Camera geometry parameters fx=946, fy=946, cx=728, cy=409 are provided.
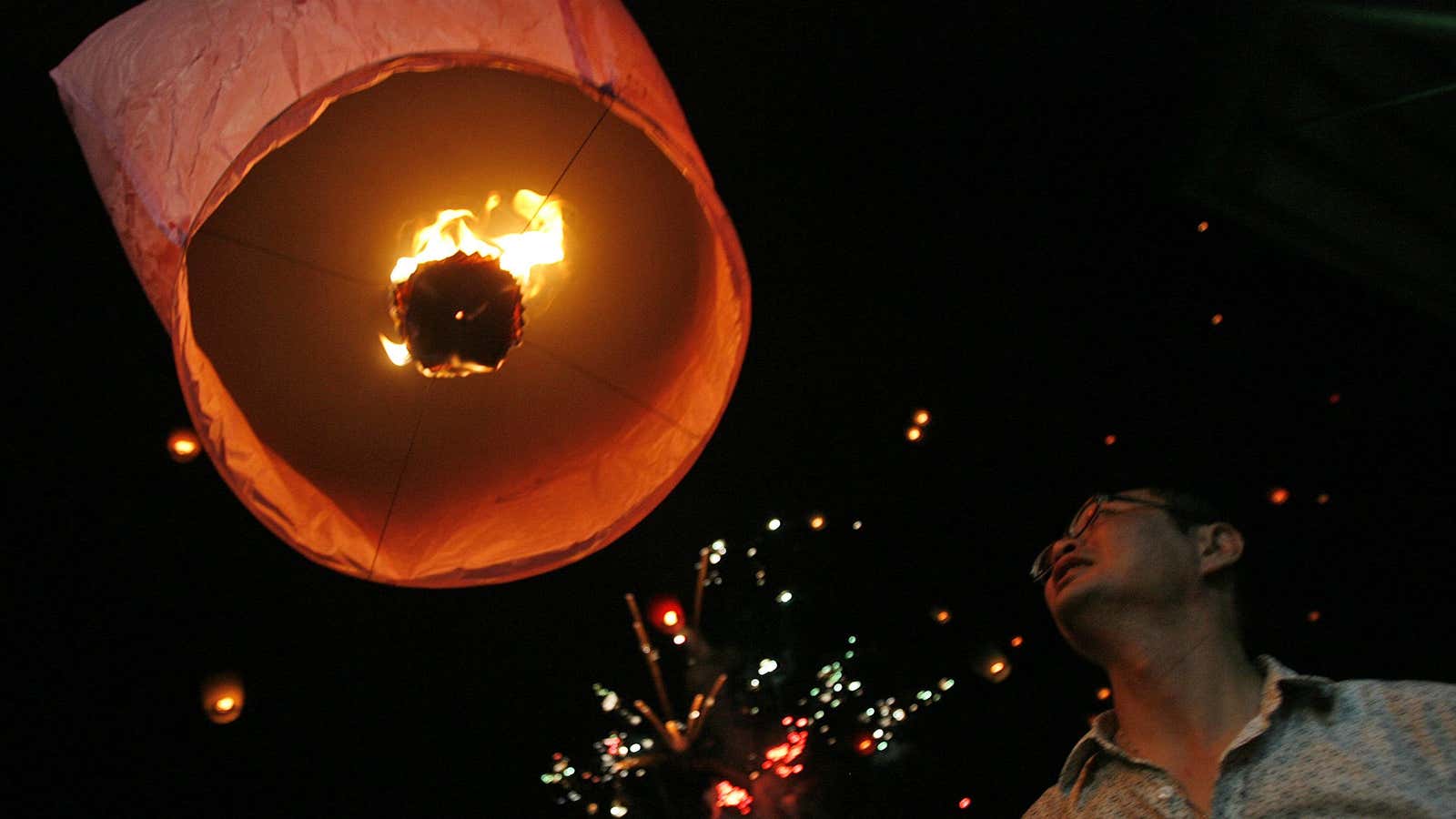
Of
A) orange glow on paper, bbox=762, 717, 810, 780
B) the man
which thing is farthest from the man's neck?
orange glow on paper, bbox=762, 717, 810, 780

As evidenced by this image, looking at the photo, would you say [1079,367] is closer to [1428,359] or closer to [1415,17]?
[1428,359]

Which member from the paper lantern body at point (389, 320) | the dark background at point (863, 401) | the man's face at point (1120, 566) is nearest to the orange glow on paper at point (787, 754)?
the dark background at point (863, 401)

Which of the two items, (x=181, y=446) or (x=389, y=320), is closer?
(x=389, y=320)

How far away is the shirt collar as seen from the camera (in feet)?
5.00

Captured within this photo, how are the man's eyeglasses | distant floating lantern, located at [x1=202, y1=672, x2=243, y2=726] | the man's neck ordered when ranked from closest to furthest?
the man's neck < the man's eyeglasses < distant floating lantern, located at [x1=202, y1=672, x2=243, y2=726]

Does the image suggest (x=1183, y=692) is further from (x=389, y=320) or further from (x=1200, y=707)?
(x=389, y=320)

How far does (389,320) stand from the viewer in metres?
1.46

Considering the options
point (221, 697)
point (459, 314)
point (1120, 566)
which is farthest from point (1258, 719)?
point (221, 697)

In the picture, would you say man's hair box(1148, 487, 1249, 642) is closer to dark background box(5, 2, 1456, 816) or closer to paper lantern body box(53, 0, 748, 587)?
dark background box(5, 2, 1456, 816)

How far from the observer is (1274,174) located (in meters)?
2.10

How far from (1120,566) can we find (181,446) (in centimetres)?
267

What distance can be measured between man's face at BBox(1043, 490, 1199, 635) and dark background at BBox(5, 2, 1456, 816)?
0.82m

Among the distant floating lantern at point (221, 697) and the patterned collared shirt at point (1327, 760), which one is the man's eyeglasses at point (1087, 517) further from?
the distant floating lantern at point (221, 697)

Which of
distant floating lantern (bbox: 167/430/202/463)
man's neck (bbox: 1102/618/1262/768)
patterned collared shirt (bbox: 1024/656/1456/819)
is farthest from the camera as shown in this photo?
distant floating lantern (bbox: 167/430/202/463)
